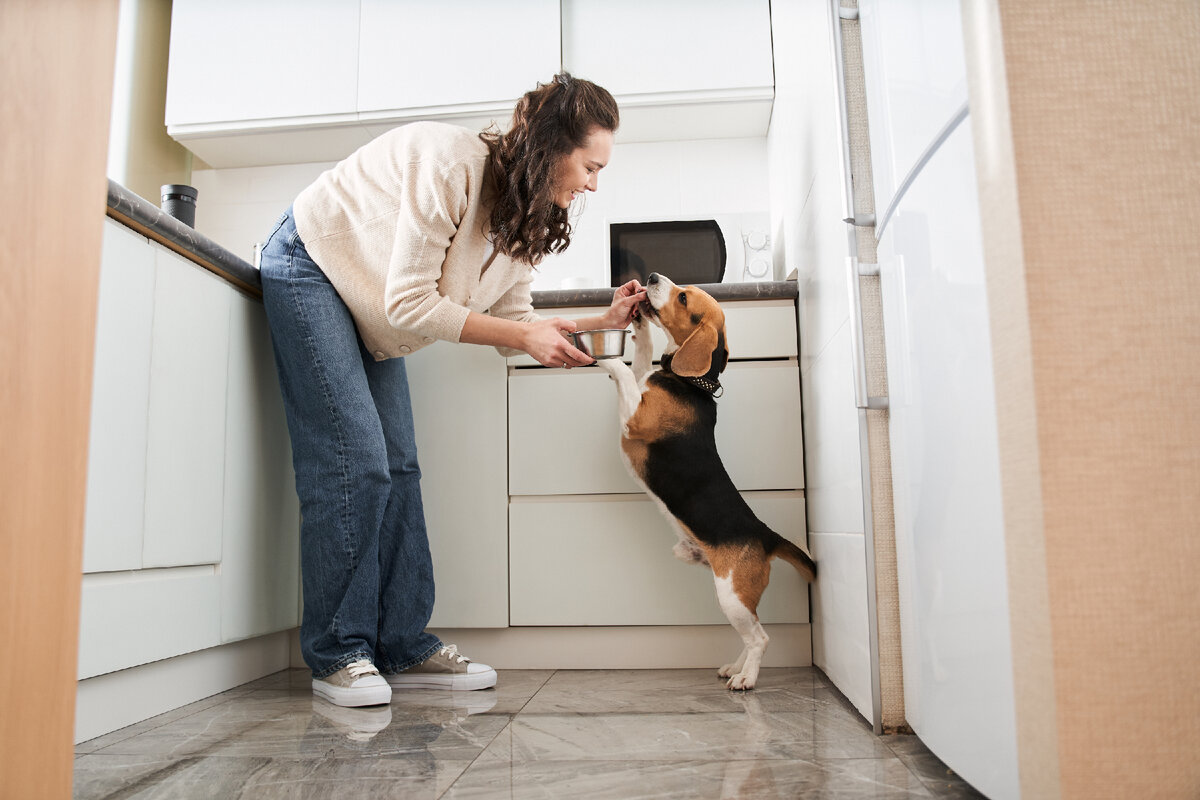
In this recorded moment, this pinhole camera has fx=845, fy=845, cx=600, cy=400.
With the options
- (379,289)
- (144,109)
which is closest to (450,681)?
(379,289)

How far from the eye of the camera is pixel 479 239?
177 cm

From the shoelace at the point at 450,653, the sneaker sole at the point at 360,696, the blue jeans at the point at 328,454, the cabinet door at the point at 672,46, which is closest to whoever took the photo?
the sneaker sole at the point at 360,696

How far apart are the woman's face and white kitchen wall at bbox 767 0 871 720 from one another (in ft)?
1.47

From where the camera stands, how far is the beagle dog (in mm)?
1814

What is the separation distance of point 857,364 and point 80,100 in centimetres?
110

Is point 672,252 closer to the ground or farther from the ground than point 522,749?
Result: farther from the ground

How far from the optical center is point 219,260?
1.73 m

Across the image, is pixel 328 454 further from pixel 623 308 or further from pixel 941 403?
pixel 941 403

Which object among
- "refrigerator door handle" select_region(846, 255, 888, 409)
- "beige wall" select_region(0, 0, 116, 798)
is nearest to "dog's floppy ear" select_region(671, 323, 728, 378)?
"refrigerator door handle" select_region(846, 255, 888, 409)

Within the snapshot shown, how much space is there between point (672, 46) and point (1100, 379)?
2283 mm

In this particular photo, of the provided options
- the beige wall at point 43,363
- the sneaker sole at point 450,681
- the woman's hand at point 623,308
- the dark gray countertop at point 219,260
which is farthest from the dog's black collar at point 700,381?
the beige wall at point 43,363

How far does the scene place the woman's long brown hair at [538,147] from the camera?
1648 millimetres

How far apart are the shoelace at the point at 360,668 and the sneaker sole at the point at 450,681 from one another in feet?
0.52

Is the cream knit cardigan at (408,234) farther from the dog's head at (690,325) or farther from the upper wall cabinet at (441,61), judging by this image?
the upper wall cabinet at (441,61)
